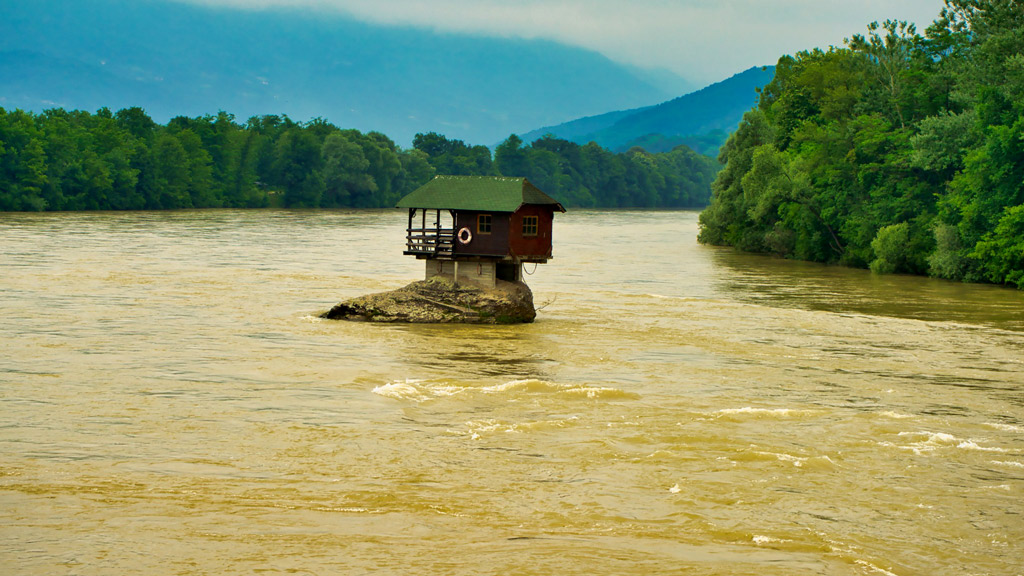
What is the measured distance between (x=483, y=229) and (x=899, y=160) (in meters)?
34.8

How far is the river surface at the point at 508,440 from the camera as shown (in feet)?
47.2

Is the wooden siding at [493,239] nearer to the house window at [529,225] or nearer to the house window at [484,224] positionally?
the house window at [484,224]

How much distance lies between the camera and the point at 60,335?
3133cm

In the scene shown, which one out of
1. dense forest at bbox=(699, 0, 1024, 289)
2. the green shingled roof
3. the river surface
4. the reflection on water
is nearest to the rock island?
the green shingled roof

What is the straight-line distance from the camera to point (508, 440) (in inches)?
786

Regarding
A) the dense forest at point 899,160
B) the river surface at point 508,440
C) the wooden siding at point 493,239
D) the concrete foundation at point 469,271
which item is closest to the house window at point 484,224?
the wooden siding at point 493,239

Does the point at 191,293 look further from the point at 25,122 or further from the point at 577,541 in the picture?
the point at 25,122

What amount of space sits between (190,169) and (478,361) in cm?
12579

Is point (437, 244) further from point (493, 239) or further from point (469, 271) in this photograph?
point (493, 239)

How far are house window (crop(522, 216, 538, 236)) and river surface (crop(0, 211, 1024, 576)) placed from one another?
3.47 metres

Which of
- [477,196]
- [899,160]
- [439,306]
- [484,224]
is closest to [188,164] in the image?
[899,160]

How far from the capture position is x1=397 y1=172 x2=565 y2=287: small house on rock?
37.6 m

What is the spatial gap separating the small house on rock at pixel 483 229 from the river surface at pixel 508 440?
9.80 feet

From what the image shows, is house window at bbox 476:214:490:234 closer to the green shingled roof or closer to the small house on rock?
the small house on rock
